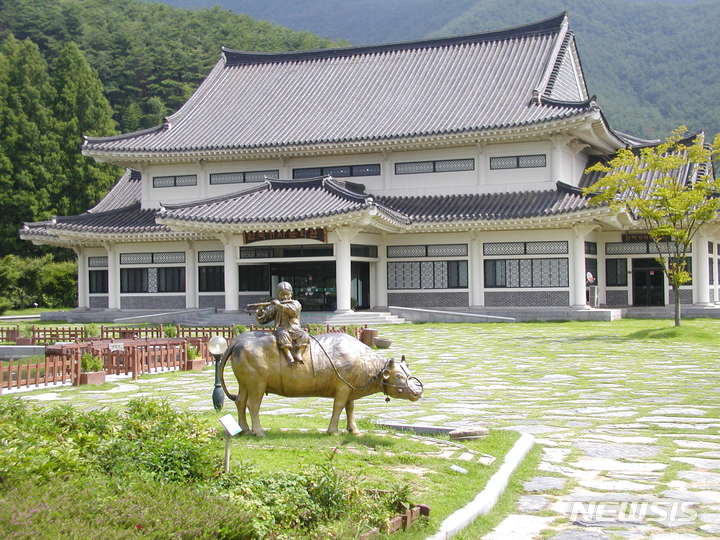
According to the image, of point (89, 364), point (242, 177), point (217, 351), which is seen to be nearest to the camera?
point (217, 351)

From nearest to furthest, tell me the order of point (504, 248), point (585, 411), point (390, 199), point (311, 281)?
point (585, 411)
point (504, 248)
point (311, 281)
point (390, 199)

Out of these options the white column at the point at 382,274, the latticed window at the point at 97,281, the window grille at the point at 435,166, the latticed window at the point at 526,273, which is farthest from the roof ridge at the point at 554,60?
the latticed window at the point at 97,281

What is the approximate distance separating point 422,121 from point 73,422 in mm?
28228

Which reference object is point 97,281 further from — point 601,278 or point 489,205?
point 601,278

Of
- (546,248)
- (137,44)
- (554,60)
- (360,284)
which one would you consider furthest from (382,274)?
(137,44)

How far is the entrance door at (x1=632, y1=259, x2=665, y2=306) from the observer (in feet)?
112

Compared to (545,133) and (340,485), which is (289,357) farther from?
(545,133)

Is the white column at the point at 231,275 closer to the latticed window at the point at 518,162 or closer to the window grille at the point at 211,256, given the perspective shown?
the window grille at the point at 211,256

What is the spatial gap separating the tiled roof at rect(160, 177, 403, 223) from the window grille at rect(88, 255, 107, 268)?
724cm

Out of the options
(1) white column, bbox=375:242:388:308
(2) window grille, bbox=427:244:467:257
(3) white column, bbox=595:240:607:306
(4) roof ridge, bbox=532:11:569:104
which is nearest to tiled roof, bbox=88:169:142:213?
(1) white column, bbox=375:242:388:308

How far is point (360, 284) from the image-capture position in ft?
113

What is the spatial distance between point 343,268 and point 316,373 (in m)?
21.7

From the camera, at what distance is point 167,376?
55.1ft

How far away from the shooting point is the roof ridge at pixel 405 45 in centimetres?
3756
